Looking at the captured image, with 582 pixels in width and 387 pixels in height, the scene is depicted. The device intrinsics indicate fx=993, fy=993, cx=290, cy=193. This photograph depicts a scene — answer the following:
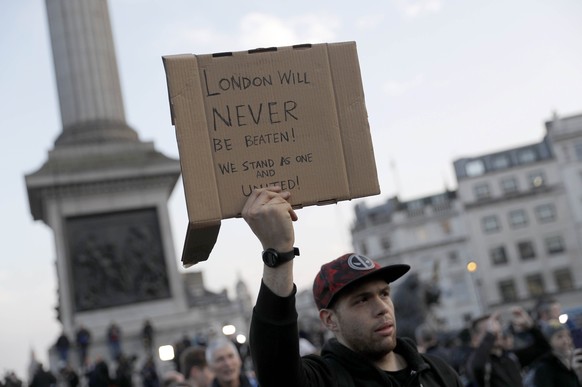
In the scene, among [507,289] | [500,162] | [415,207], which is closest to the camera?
[507,289]

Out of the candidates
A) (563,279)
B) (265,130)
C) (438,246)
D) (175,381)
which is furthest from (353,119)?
(438,246)

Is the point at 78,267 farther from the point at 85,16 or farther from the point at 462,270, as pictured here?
the point at 462,270

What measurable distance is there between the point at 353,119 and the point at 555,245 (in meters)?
78.3

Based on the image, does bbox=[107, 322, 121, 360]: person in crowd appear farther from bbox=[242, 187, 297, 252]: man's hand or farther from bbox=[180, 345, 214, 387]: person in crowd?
bbox=[242, 187, 297, 252]: man's hand

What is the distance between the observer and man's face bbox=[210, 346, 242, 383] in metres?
7.81

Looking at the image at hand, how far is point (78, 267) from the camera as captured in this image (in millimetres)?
27188

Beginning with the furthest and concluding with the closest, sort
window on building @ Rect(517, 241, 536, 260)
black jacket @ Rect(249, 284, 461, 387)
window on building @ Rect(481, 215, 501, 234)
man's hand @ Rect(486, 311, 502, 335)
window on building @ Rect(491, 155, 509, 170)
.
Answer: window on building @ Rect(491, 155, 509, 170), window on building @ Rect(481, 215, 501, 234), window on building @ Rect(517, 241, 536, 260), man's hand @ Rect(486, 311, 502, 335), black jacket @ Rect(249, 284, 461, 387)

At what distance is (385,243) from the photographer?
285 ft

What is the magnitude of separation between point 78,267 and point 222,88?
23753 millimetres

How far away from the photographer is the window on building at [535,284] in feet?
258

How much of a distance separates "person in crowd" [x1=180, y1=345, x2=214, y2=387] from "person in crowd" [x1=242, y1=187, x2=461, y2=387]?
473 centimetres

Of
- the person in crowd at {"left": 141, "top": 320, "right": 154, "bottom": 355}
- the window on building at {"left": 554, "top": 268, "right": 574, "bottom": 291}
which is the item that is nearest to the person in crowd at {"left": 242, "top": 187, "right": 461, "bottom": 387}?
the person in crowd at {"left": 141, "top": 320, "right": 154, "bottom": 355}

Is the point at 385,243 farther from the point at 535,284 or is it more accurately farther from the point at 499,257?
the point at 535,284

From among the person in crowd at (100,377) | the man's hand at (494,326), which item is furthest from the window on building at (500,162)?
the man's hand at (494,326)
